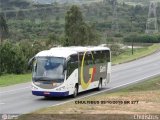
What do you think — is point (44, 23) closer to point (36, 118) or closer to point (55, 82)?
point (55, 82)

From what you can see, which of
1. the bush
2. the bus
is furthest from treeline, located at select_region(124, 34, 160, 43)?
the bus

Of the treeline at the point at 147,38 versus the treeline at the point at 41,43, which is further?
the treeline at the point at 147,38

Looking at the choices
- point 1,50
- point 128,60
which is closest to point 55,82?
point 1,50

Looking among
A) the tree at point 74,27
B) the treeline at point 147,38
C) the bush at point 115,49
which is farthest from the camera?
the treeline at point 147,38

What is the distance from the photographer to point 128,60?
63.5 m

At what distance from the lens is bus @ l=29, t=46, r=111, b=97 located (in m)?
25.2

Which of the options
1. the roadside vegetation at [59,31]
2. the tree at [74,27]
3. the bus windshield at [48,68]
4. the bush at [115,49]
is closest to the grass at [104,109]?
the bus windshield at [48,68]

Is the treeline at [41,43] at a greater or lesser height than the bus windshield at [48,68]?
lesser

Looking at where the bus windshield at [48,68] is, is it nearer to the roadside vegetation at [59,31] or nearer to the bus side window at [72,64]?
the bus side window at [72,64]

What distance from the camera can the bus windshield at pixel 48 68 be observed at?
25.2 m

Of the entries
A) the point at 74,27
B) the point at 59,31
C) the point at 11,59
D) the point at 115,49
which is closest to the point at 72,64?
the point at 11,59

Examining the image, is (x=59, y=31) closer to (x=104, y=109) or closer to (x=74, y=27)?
(x=74, y=27)

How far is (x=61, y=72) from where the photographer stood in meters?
25.4

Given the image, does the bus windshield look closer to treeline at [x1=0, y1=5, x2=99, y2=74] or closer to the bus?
the bus
